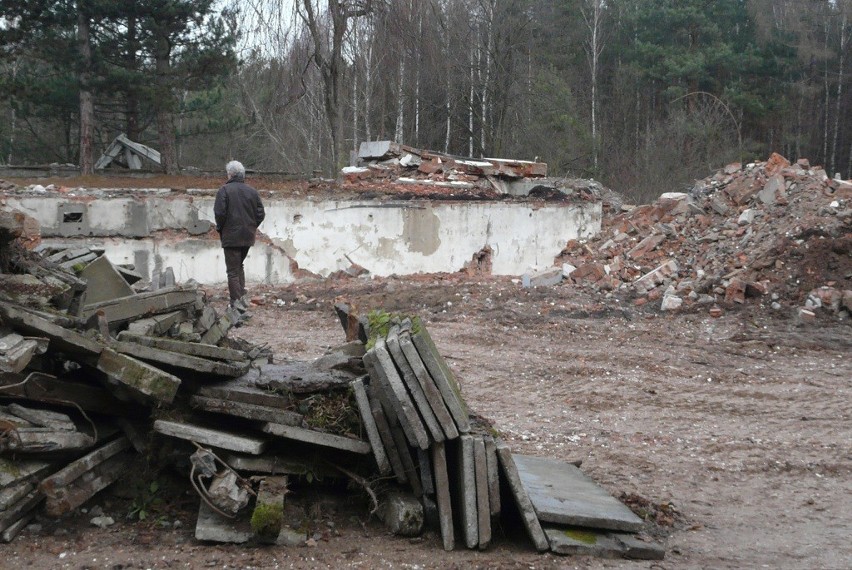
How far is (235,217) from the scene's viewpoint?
999 centimetres

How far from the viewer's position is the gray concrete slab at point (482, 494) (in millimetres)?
4332

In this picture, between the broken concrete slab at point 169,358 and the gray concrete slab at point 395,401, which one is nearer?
the gray concrete slab at point 395,401

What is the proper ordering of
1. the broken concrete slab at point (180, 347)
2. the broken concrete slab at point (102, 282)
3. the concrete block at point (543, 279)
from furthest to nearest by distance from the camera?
the concrete block at point (543, 279), the broken concrete slab at point (102, 282), the broken concrete slab at point (180, 347)

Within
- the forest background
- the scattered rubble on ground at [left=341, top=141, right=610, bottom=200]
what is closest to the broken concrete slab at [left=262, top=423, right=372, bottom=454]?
the scattered rubble on ground at [left=341, top=141, right=610, bottom=200]

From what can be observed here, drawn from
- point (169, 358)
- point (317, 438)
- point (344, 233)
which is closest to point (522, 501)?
point (317, 438)

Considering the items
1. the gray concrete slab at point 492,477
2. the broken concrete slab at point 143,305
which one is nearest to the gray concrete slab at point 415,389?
the gray concrete slab at point 492,477

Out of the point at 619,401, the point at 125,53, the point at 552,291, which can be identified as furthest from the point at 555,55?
the point at 619,401

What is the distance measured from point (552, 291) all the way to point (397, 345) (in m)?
9.08

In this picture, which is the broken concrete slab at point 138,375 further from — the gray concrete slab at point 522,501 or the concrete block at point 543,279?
the concrete block at point 543,279

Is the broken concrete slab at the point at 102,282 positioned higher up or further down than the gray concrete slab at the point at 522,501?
higher up

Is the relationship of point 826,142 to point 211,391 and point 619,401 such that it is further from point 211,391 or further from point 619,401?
point 211,391

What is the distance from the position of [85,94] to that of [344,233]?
914 centimetres

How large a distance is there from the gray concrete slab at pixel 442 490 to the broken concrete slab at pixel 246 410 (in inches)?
31.0

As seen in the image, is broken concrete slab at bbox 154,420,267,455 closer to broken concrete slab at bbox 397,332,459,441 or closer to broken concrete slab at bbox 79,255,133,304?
broken concrete slab at bbox 397,332,459,441
